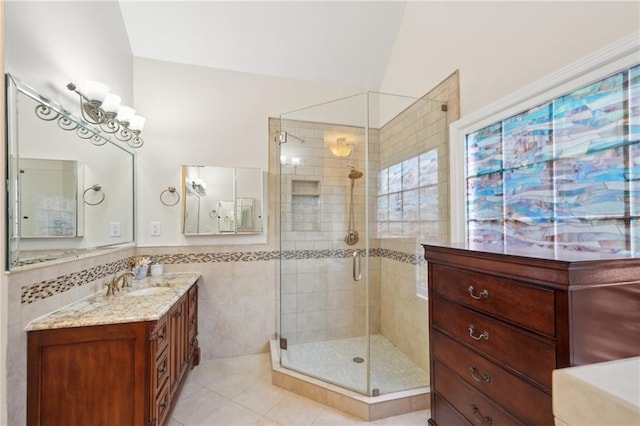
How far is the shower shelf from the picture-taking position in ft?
9.34

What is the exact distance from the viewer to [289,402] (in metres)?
2.05

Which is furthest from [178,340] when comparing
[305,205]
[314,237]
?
[305,205]

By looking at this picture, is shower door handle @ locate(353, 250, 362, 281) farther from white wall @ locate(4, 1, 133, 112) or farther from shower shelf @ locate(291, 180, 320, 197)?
white wall @ locate(4, 1, 133, 112)

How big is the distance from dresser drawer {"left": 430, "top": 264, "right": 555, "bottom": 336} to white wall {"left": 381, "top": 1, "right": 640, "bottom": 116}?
1.11 meters

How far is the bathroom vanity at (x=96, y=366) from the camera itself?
1388 millimetres

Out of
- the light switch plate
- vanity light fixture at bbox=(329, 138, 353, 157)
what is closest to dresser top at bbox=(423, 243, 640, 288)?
vanity light fixture at bbox=(329, 138, 353, 157)

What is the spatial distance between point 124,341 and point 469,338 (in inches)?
66.6

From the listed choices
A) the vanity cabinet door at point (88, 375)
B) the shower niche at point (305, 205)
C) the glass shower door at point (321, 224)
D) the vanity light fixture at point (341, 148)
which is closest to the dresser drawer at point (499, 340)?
the glass shower door at point (321, 224)

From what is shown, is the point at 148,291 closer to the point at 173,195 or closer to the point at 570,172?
the point at 173,195

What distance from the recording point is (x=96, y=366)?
1.45 meters

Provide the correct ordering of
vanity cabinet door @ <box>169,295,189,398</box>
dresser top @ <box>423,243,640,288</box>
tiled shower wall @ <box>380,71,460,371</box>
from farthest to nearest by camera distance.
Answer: tiled shower wall @ <box>380,71,460,371</box>, vanity cabinet door @ <box>169,295,189,398</box>, dresser top @ <box>423,243,640,288</box>

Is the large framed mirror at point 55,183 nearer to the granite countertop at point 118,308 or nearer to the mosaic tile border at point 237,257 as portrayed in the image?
the mosaic tile border at point 237,257

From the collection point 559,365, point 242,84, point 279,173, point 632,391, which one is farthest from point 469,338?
point 242,84

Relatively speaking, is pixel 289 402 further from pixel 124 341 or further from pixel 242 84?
pixel 242 84
